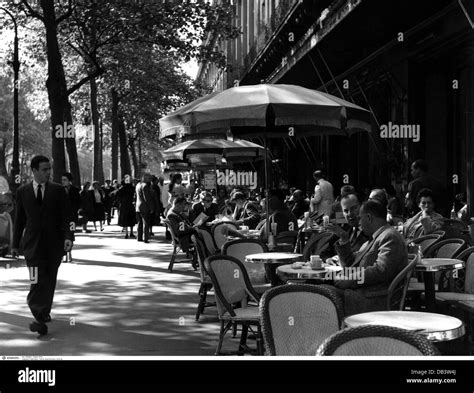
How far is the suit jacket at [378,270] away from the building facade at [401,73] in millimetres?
6179

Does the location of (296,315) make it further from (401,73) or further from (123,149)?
(123,149)

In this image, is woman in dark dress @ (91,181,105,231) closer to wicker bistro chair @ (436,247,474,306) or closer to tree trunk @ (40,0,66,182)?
tree trunk @ (40,0,66,182)

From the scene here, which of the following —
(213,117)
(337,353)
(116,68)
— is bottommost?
(337,353)

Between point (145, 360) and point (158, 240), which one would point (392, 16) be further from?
point (145, 360)

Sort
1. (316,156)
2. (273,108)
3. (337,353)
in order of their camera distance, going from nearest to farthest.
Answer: (337,353) < (273,108) < (316,156)

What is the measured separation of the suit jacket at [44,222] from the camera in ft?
24.7

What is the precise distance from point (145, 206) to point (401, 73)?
7.80m

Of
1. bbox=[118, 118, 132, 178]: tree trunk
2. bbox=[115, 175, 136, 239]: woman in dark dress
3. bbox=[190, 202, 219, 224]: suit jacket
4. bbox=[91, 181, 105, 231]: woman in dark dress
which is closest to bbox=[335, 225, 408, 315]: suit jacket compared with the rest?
bbox=[190, 202, 219, 224]: suit jacket

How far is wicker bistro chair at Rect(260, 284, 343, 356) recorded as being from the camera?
13.5ft

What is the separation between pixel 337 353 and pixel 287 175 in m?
28.2

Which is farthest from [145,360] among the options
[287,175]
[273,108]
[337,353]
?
[287,175]

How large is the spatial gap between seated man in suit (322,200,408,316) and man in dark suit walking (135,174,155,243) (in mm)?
14391

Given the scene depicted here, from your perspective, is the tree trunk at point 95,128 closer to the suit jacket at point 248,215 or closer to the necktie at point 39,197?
the suit jacket at point 248,215
